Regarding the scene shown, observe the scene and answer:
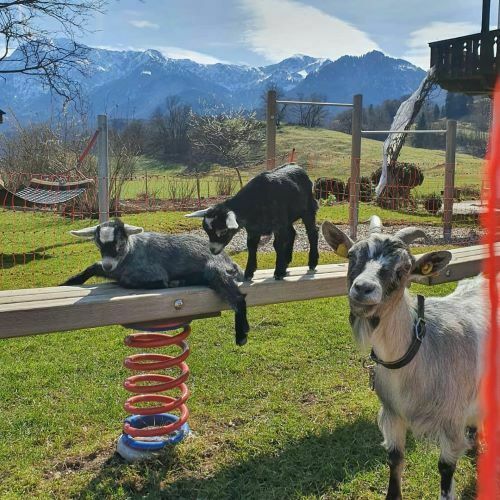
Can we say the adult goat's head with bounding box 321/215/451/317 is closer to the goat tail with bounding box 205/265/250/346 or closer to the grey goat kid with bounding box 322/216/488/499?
the grey goat kid with bounding box 322/216/488/499

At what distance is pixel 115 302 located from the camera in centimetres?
328

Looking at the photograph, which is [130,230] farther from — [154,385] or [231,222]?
[154,385]

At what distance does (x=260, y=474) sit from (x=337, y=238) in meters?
1.61

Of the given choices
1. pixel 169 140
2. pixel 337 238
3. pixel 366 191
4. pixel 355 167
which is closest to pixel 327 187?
pixel 366 191

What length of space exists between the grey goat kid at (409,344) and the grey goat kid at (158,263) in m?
0.82

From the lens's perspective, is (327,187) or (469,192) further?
(469,192)

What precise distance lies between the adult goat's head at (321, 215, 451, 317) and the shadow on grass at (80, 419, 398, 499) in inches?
55.8

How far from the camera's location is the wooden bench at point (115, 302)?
309cm

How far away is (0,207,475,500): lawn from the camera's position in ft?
11.3

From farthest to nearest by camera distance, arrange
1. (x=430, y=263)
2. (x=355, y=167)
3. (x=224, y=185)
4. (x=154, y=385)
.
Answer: (x=224, y=185) → (x=355, y=167) → (x=154, y=385) → (x=430, y=263)

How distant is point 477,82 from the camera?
13.9 m

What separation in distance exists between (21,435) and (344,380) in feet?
8.84

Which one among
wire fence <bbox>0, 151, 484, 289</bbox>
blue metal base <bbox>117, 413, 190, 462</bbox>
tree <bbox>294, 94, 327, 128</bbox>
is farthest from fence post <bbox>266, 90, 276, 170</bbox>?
blue metal base <bbox>117, 413, 190, 462</bbox>

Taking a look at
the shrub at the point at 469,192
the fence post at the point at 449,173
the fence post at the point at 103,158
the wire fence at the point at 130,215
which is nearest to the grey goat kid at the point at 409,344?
the fence post at the point at 103,158
